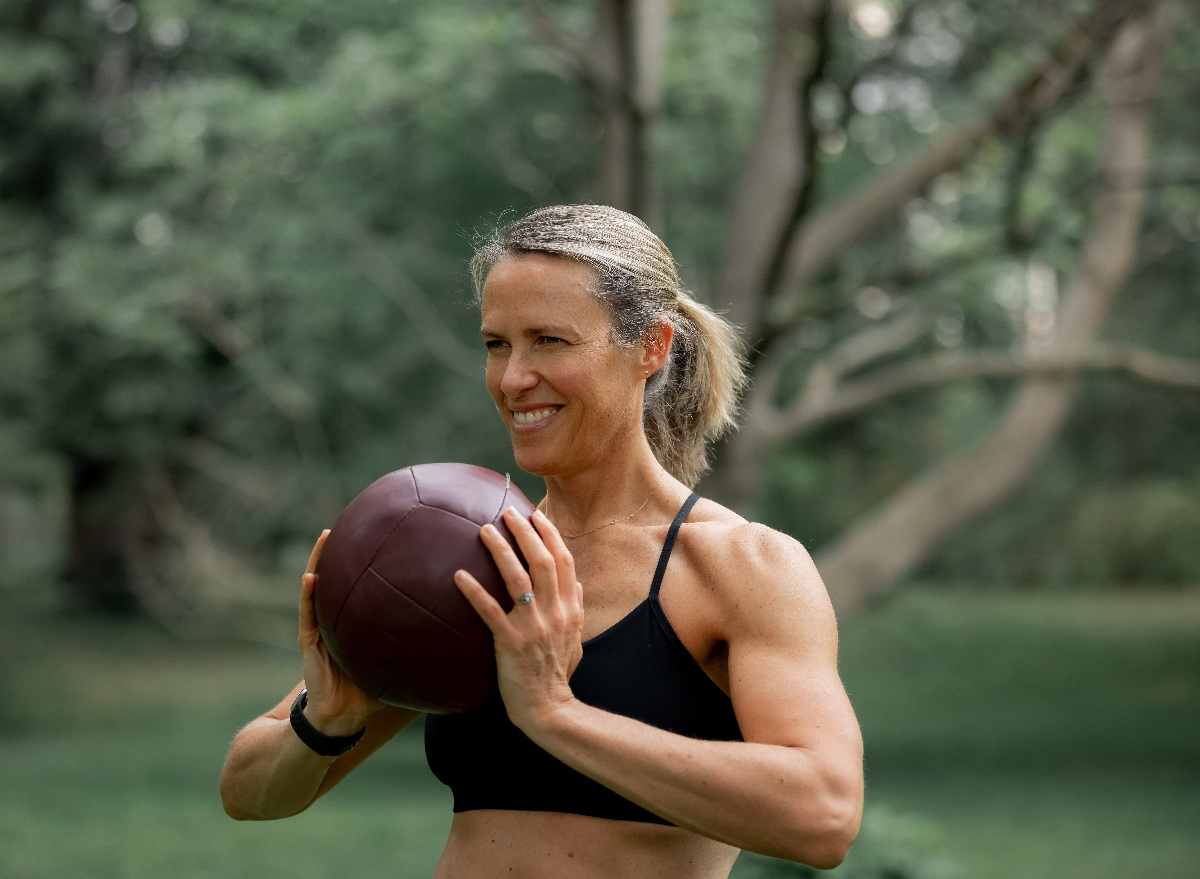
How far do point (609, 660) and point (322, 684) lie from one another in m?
0.57

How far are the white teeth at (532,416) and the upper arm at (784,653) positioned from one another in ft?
1.44

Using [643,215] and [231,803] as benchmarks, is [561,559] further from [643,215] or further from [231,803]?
[643,215]

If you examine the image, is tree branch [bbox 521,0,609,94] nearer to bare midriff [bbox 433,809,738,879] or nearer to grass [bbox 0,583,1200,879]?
grass [bbox 0,583,1200,879]

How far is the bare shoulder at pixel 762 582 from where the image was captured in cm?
224

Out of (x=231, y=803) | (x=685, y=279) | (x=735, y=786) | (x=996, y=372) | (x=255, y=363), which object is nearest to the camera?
(x=735, y=786)

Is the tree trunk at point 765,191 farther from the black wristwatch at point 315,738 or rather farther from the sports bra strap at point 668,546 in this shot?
the black wristwatch at point 315,738

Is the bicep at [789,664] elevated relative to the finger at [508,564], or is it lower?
lower

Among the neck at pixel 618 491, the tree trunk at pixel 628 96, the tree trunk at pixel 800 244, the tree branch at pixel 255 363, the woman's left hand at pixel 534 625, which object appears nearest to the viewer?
the woman's left hand at pixel 534 625

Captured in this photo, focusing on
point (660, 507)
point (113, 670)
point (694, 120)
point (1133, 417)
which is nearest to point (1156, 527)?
point (1133, 417)

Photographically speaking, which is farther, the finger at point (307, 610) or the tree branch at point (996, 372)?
the tree branch at point (996, 372)

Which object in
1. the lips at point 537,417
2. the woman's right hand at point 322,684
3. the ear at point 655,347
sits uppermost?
the ear at point 655,347

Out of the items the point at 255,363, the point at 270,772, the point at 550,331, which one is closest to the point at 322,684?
the point at 270,772

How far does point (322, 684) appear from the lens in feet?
8.14

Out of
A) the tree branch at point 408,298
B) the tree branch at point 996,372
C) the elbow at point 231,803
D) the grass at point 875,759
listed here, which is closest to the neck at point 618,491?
the elbow at point 231,803
